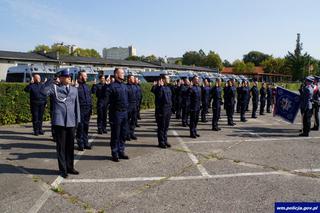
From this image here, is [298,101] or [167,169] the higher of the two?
[298,101]

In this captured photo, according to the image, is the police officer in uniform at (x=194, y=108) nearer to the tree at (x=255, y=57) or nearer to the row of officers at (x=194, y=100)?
the row of officers at (x=194, y=100)

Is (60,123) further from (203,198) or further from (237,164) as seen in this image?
(237,164)

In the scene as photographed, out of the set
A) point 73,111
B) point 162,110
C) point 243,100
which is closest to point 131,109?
point 162,110

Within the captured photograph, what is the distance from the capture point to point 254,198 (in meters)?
5.66

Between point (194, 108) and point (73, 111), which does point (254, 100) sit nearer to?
point (194, 108)

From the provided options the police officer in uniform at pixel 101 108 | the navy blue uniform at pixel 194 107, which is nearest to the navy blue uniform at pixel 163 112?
the navy blue uniform at pixel 194 107

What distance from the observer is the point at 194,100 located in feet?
37.2

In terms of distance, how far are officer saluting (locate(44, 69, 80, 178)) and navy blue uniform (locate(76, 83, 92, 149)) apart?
2.18 meters

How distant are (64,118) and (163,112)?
11.0 ft

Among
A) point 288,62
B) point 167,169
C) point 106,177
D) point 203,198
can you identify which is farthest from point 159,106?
point 288,62

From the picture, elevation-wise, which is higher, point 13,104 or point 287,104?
point 287,104

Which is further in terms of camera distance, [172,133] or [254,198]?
[172,133]

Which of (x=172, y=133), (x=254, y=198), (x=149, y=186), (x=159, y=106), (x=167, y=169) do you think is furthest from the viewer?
(x=172, y=133)

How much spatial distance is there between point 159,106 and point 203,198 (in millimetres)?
4443
